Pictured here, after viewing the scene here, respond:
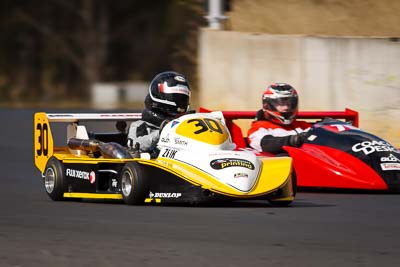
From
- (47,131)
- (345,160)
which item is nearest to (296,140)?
(345,160)

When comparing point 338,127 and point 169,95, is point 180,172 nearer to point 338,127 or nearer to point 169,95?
point 169,95

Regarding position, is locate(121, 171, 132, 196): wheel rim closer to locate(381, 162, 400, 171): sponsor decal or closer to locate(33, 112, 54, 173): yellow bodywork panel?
locate(33, 112, 54, 173): yellow bodywork panel

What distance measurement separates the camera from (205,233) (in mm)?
8109

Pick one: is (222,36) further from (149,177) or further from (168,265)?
(168,265)

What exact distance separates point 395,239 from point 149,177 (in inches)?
97.7

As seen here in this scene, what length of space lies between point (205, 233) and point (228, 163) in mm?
1368

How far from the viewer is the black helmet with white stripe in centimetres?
1062

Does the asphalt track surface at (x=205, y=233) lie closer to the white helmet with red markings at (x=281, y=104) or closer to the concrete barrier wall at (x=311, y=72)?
the white helmet with red markings at (x=281, y=104)

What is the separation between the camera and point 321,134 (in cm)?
1140

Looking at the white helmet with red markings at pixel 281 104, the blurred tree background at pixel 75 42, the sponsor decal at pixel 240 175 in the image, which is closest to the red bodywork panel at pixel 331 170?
the white helmet with red markings at pixel 281 104

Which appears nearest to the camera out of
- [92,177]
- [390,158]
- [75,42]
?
[92,177]

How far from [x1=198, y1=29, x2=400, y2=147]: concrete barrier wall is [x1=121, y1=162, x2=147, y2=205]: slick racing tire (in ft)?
16.1

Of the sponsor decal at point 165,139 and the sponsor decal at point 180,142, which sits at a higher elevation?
the sponsor decal at point 180,142

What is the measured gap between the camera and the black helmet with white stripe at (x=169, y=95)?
1062 cm
